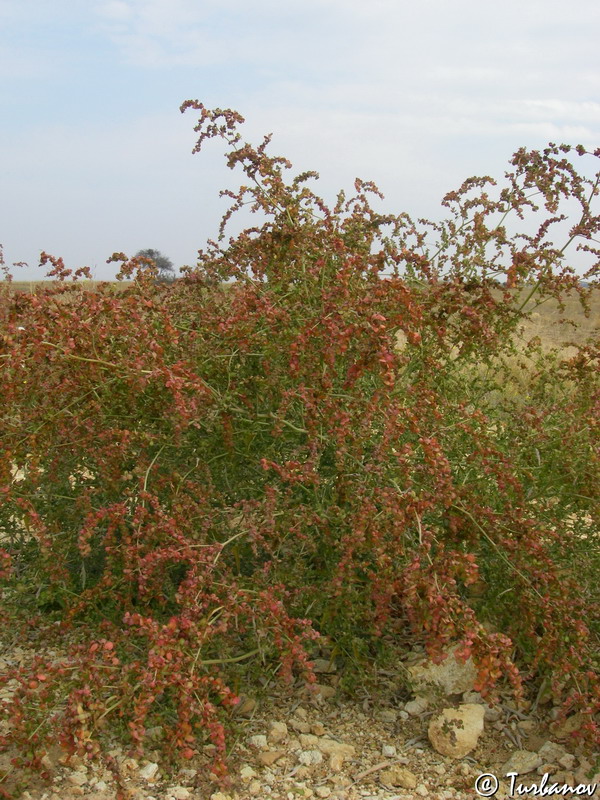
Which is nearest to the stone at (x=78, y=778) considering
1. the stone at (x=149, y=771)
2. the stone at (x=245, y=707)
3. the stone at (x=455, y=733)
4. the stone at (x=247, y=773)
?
the stone at (x=149, y=771)

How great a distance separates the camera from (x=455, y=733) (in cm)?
281

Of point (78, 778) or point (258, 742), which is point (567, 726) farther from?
point (78, 778)

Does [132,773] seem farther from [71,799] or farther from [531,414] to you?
[531,414]

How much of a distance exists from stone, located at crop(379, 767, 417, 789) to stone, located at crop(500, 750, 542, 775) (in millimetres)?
324

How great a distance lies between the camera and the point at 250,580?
291cm

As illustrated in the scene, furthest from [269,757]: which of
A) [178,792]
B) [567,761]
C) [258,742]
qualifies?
[567,761]

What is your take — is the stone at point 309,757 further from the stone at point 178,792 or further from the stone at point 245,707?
the stone at point 178,792

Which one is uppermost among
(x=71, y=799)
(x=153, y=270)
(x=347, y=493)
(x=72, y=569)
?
(x=153, y=270)

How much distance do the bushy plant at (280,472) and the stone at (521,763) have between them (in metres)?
0.24

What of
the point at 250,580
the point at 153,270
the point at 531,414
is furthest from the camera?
the point at 153,270

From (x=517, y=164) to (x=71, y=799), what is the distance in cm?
301

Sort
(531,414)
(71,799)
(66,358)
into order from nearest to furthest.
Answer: (71,799), (66,358), (531,414)

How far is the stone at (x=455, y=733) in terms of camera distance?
9.11 ft

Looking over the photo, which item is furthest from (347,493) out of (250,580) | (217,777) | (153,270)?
(153,270)
